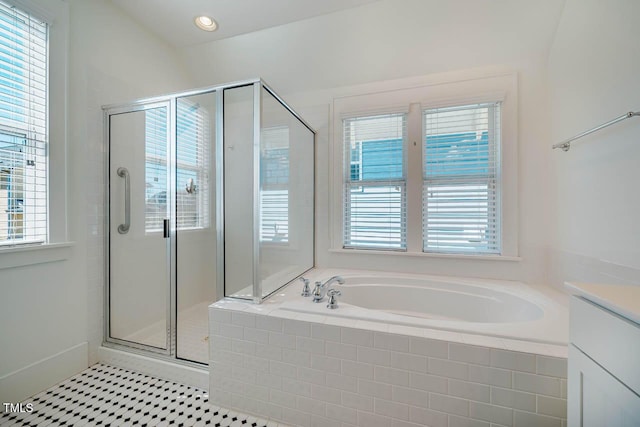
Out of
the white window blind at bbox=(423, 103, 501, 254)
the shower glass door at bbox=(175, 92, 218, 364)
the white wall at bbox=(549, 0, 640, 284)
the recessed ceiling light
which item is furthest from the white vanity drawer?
the recessed ceiling light

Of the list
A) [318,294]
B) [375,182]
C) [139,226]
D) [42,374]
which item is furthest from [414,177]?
[42,374]

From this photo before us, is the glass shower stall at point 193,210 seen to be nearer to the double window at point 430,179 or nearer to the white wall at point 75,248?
the white wall at point 75,248

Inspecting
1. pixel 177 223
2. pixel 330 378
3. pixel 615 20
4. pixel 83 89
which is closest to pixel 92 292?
pixel 177 223

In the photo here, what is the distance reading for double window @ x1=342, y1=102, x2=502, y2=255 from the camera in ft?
7.08

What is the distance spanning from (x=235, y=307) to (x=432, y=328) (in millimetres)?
1065

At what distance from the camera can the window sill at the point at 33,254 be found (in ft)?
4.81

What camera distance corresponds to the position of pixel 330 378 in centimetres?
129

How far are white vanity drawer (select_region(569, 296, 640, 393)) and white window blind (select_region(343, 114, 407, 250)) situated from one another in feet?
5.33

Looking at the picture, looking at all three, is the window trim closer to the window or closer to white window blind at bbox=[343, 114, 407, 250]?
white window blind at bbox=[343, 114, 407, 250]

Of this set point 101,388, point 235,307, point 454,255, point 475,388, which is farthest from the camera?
point 454,255

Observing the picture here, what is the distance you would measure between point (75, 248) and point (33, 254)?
24 centimetres

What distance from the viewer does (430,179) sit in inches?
89.6

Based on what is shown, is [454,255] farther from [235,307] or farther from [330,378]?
[235,307]

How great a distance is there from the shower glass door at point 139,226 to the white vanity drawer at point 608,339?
219 cm
